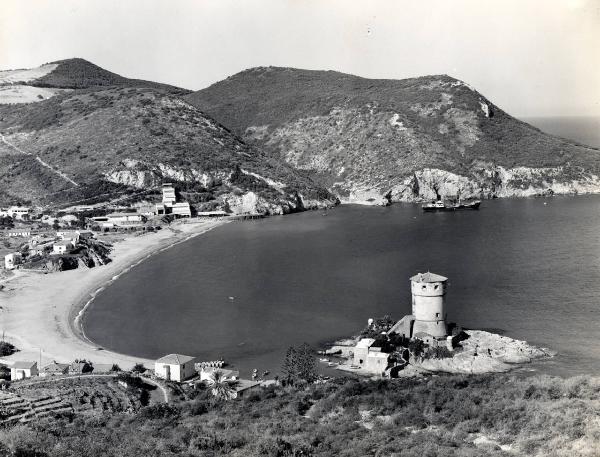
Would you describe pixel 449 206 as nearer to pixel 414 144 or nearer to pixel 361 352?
pixel 414 144

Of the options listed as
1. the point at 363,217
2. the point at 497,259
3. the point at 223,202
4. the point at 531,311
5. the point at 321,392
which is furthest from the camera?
the point at 223,202

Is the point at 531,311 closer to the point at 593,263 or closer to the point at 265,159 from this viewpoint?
the point at 593,263

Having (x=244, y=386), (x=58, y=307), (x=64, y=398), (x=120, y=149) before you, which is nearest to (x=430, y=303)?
(x=244, y=386)

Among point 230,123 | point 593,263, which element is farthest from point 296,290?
point 230,123

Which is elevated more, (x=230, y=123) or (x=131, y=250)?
(x=230, y=123)

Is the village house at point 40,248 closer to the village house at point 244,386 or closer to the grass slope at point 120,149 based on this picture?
the grass slope at point 120,149

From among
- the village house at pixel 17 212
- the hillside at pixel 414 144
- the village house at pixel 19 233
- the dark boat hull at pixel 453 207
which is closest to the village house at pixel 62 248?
the village house at pixel 19 233
